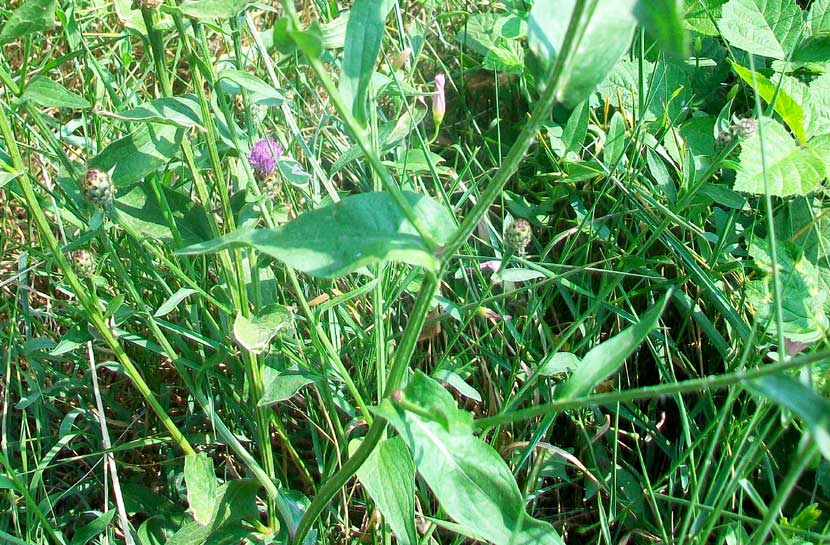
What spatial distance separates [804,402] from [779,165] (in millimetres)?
1006

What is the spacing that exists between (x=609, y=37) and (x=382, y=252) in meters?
0.29

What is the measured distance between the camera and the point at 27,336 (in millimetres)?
1471

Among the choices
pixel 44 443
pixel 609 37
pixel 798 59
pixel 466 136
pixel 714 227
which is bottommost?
pixel 44 443

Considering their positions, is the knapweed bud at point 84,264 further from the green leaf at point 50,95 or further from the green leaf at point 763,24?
the green leaf at point 763,24

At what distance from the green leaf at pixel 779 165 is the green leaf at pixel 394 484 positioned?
74cm

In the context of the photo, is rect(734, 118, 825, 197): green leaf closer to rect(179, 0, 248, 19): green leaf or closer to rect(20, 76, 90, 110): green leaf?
rect(179, 0, 248, 19): green leaf

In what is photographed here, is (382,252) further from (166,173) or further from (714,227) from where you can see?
(714,227)

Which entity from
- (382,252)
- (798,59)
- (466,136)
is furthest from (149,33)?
(798,59)

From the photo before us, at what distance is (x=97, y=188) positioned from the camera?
3.37 ft

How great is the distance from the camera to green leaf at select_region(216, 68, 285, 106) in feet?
Answer: 3.53

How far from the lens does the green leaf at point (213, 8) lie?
0.99 metres

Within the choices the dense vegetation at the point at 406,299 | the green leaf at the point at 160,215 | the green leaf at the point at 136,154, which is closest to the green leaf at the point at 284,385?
the dense vegetation at the point at 406,299

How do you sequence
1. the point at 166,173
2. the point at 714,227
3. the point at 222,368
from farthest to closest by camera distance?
the point at 714,227
the point at 222,368
the point at 166,173

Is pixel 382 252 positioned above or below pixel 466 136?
above
